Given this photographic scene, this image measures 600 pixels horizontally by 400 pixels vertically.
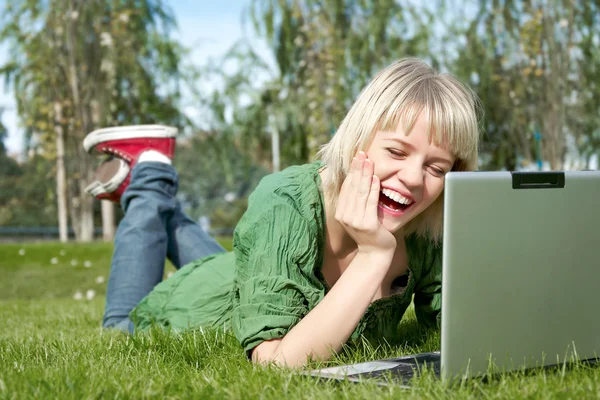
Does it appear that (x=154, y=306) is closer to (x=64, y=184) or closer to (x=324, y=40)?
(x=324, y=40)

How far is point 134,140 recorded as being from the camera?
3463mm

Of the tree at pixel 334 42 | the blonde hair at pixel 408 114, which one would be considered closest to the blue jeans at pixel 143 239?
the blonde hair at pixel 408 114

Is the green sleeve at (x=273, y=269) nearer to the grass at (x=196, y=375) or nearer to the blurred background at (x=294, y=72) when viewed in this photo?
the grass at (x=196, y=375)

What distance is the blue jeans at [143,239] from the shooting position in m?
3.16

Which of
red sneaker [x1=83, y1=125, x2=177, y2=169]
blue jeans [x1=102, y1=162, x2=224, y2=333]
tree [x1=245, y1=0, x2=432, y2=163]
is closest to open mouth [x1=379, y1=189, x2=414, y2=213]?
blue jeans [x1=102, y1=162, x2=224, y2=333]

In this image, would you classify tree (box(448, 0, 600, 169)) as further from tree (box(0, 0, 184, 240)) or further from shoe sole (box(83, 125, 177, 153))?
shoe sole (box(83, 125, 177, 153))

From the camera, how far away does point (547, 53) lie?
9.80m

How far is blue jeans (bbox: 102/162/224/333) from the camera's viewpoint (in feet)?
10.4

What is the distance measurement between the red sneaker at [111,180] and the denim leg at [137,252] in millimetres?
210

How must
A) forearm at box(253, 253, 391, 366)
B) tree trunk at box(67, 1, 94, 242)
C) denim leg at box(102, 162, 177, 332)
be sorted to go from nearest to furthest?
forearm at box(253, 253, 391, 366) < denim leg at box(102, 162, 177, 332) < tree trunk at box(67, 1, 94, 242)

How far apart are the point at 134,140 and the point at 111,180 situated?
0.24 m

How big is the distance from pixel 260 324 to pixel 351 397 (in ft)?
1.40

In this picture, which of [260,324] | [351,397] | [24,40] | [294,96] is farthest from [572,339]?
[24,40]

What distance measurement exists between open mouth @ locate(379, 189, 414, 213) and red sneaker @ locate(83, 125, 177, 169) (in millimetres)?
1850
